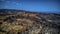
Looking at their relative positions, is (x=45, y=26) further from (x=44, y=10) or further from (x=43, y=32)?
(x=44, y=10)

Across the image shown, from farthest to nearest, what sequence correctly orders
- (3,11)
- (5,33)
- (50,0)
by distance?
(3,11), (50,0), (5,33)

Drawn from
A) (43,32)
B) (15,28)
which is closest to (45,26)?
(43,32)

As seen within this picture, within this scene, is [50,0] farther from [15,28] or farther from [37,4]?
[15,28]

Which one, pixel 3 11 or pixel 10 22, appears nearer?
pixel 10 22

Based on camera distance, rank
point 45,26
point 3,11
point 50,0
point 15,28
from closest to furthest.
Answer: point 15,28 → point 45,26 → point 50,0 → point 3,11

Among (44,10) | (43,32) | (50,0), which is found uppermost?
(50,0)

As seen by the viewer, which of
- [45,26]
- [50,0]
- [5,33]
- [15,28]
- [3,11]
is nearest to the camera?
[5,33]

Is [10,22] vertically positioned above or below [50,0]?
below

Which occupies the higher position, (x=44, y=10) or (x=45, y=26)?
(x=44, y=10)

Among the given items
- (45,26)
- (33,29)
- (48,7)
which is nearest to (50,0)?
(48,7)
